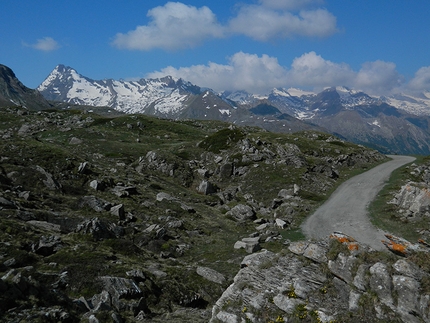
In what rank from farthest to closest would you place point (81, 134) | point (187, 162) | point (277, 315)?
point (81, 134)
point (187, 162)
point (277, 315)

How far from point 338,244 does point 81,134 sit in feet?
246

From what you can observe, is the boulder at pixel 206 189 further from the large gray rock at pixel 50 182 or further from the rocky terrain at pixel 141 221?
the large gray rock at pixel 50 182

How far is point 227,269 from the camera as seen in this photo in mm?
24266

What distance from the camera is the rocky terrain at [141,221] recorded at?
56.9 ft

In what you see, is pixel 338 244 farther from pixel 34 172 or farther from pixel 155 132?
pixel 155 132

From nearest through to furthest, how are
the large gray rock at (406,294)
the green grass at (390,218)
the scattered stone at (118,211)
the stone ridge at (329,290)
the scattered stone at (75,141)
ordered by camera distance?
the large gray rock at (406,294), the stone ridge at (329,290), the green grass at (390,218), the scattered stone at (118,211), the scattered stone at (75,141)

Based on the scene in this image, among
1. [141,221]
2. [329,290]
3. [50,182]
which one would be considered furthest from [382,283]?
[50,182]

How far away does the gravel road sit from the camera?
31828mm

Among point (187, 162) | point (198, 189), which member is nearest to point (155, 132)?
point (187, 162)

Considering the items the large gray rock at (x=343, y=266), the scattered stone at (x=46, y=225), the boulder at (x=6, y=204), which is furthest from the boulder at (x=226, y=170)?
the large gray rock at (x=343, y=266)

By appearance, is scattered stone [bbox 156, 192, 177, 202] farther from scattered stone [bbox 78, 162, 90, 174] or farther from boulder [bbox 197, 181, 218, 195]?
scattered stone [bbox 78, 162, 90, 174]

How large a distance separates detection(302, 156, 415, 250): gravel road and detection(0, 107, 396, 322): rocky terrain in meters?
2.02

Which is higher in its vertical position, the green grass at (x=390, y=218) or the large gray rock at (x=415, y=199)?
the large gray rock at (x=415, y=199)

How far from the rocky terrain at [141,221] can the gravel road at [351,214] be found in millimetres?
2020
